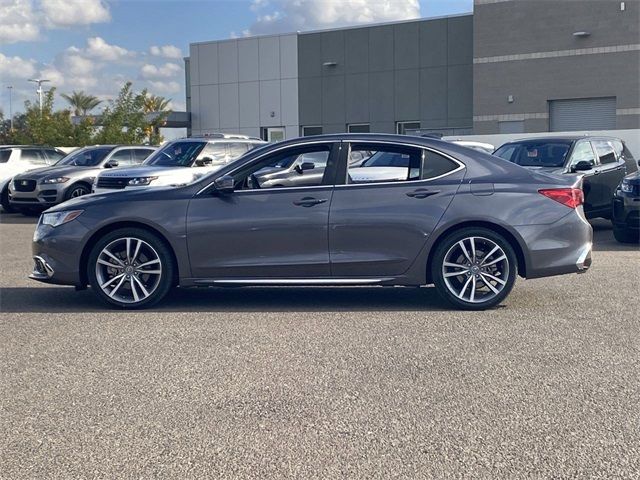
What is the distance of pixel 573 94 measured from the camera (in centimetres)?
3359

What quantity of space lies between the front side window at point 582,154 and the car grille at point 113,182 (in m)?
7.86

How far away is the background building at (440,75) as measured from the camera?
33.1 meters

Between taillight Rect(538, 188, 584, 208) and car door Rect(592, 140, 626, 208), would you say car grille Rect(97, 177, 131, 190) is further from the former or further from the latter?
taillight Rect(538, 188, 584, 208)

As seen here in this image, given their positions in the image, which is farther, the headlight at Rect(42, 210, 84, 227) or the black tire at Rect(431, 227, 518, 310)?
the headlight at Rect(42, 210, 84, 227)

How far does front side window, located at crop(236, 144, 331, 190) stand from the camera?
759 centimetres

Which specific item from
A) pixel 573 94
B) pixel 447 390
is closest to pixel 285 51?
pixel 573 94

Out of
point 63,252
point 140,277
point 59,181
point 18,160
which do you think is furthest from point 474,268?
point 18,160

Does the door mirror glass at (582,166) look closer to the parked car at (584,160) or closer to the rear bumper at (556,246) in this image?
the parked car at (584,160)

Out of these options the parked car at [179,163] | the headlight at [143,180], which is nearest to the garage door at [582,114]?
the parked car at [179,163]

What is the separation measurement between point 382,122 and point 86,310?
33439 millimetres

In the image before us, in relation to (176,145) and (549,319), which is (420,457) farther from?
(176,145)

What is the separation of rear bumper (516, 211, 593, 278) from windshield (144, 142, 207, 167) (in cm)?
898

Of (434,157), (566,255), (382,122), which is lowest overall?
(566,255)

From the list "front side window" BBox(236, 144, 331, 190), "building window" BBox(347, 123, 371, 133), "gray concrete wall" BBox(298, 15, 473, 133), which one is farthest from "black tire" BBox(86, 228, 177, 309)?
"building window" BBox(347, 123, 371, 133)
